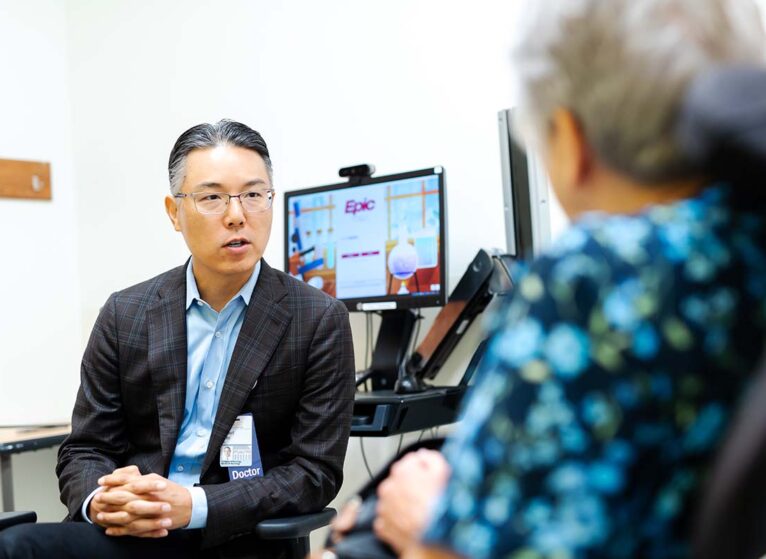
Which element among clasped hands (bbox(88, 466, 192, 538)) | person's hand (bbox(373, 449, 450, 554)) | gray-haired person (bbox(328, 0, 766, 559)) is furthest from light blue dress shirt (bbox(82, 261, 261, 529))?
gray-haired person (bbox(328, 0, 766, 559))

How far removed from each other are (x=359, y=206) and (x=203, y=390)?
1127 mm

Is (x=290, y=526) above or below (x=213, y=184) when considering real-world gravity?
below

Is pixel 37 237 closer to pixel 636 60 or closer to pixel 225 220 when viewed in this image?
pixel 225 220

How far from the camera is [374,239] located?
2.93 meters

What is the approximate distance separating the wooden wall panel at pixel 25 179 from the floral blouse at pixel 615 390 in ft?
12.2

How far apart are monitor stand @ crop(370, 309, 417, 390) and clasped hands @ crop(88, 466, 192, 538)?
1.16m

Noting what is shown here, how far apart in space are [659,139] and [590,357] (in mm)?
213

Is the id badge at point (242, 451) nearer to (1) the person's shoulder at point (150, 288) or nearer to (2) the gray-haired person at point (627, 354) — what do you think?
(1) the person's shoulder at point (150, 288)

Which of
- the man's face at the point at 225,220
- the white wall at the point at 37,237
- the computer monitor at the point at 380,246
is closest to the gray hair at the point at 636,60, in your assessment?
the man's face at the point at 225,220

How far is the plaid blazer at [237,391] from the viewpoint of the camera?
1912 millimetres

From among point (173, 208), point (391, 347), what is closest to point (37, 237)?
point (391, 347)

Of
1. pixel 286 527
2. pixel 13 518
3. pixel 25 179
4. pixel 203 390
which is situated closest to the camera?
pixel 286 527

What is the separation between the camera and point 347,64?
3.44m

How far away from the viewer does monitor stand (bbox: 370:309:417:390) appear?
9.39 ft
